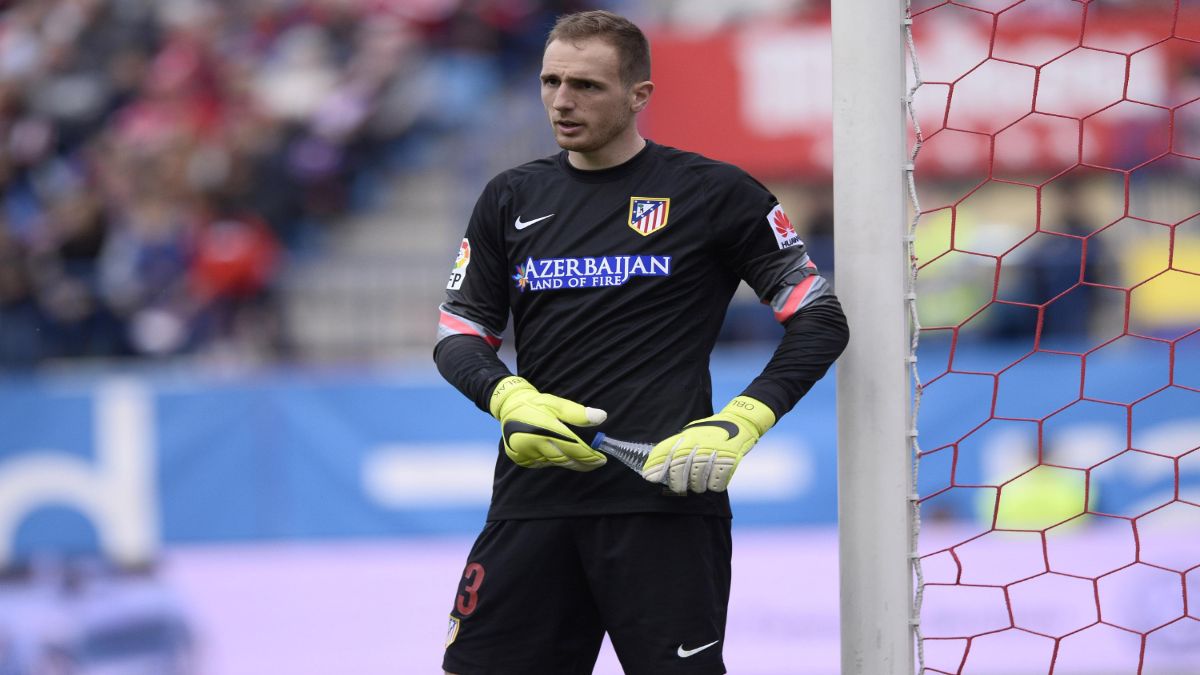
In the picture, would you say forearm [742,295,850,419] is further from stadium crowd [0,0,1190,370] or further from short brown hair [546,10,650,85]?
stadium crowd [0,0,1190,370]

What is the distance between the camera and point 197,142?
31.9 ft

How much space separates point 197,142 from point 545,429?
7.31 metres

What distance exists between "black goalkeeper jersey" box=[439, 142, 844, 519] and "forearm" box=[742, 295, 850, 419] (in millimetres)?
15

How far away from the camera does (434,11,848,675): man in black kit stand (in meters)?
3.12

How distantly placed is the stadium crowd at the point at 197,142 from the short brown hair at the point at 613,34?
567 cm

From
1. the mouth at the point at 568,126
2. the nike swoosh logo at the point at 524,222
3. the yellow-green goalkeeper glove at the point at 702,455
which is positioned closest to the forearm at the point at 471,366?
the nike swoosh logo at the point at 524,222

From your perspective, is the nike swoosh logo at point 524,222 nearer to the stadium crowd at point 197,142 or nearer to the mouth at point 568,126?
the mouth at point 568,126

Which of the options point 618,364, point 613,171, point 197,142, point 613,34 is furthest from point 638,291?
point 197,142

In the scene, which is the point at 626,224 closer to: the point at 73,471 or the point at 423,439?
the point at 423,439

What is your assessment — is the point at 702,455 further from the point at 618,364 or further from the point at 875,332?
the point at 875,332

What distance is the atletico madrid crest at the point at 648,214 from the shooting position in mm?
3188

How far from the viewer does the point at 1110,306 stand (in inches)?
339

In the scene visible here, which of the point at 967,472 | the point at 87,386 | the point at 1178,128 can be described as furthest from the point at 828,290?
the point at 1178,128

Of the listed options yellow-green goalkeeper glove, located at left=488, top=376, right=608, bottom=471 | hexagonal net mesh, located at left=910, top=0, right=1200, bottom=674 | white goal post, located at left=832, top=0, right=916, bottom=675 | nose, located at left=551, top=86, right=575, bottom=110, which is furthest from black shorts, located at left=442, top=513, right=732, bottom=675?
hexagonal net mesh, located at left=910, top=0, right=1200, bottom=674
